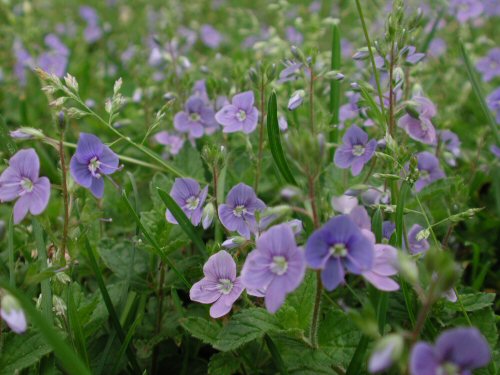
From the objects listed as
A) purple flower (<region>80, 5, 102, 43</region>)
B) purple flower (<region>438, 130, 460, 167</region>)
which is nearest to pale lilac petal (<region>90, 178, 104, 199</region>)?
purple flower (<region>438, 130, 460, 167</region>)

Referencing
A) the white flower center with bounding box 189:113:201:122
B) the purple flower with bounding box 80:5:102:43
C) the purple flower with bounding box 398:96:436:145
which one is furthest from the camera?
the purple flower with bounding box 80:5:102:43

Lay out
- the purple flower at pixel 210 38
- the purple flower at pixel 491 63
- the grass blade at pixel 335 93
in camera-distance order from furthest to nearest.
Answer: the purple flower at pixel 210 38 → the purple flower at pixel 491 63 → the grass blade at pixel 335 93

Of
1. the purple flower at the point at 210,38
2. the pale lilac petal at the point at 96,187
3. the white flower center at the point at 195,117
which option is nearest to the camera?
the pale lilac petal at the point at 96,187

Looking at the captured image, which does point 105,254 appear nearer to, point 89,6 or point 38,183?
point 38,183

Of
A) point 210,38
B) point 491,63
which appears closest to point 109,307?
point 491,63

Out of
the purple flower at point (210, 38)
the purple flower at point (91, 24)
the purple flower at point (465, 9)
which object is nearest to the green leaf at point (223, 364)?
the purple flower at point (465, 9)

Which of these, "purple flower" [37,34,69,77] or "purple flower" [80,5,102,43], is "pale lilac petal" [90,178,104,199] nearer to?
"purple flower" [37,34,69,77]

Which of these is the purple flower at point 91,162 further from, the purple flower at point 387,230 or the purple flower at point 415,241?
the purple flower at point 415,241

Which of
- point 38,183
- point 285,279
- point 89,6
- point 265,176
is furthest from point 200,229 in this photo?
point 89,6
